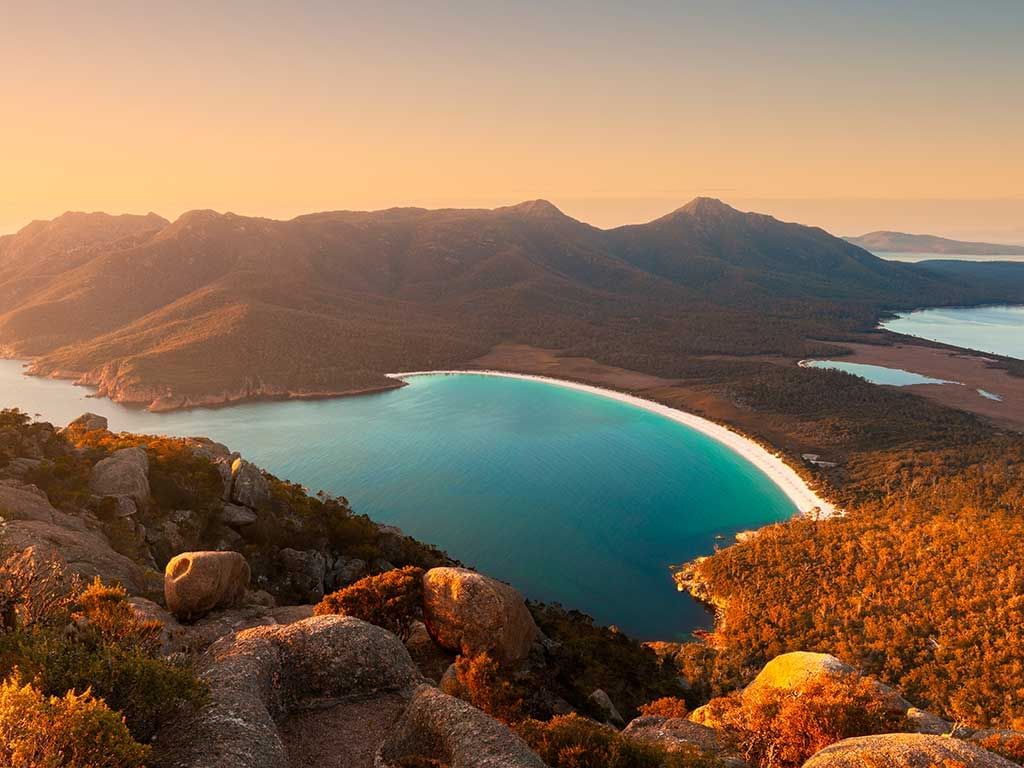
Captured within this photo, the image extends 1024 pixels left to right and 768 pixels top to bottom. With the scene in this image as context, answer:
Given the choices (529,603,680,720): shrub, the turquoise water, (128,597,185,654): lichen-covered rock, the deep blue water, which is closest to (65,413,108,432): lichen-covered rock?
Answer: (128,597,185,654): lichen-covered rock

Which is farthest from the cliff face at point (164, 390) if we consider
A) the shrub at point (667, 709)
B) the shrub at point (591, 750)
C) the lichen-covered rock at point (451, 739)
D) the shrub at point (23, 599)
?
the shrub at point (591, 750)

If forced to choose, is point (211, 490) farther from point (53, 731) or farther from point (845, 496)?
point (845, 496)

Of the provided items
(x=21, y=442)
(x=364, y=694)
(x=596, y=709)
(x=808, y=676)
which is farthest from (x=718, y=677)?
(x=21, y=442)

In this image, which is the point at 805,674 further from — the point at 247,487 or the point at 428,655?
the point at 247,487

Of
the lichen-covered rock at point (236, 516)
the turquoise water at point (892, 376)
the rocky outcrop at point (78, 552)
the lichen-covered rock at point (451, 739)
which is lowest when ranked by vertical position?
the turquoise water at point (892, 376)

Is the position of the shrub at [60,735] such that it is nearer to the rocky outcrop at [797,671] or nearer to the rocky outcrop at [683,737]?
the rocky outcrop at [683,737]

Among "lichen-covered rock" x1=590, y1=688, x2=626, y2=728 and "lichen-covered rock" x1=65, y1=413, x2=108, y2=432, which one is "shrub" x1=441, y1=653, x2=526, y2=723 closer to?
"lichen-covered rock" x1=590, y1=688, x2=626, y2=728
